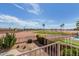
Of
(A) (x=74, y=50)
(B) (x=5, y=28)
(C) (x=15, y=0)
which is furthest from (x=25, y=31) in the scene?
(A) (x=74, y=50)

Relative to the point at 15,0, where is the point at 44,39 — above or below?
below

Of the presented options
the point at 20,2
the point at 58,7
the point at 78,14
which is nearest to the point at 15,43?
the point at 20,2

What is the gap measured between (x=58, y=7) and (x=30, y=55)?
568mm

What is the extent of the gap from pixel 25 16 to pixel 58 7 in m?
0.35

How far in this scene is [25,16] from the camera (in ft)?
6.24

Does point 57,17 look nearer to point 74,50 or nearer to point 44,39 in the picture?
point 44,39

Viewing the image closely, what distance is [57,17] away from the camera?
1899 mm

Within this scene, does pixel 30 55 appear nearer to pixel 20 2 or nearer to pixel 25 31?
pixel 25 31

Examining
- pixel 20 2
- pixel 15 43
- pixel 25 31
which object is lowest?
pixel 15 43

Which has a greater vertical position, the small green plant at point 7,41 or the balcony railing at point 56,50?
the small green plant at point 7,41

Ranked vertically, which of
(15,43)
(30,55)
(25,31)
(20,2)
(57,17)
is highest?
(20,2)

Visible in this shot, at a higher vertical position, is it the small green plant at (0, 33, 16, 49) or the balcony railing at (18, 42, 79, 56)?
the small green plant at (0, 33, 16, 49)

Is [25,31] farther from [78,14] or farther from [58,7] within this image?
[78,14]

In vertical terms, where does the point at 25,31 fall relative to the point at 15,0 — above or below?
below
